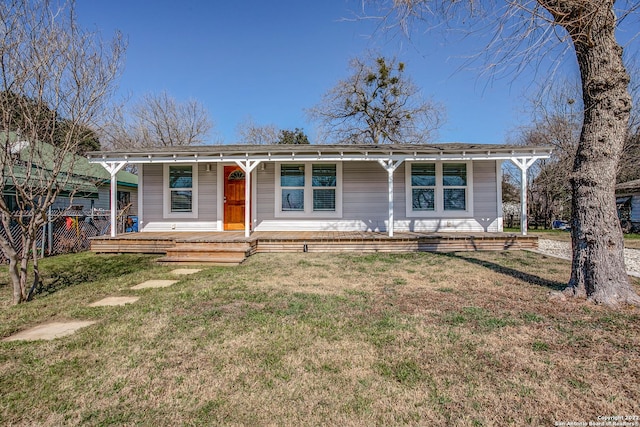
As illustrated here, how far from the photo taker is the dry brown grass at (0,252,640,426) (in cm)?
183

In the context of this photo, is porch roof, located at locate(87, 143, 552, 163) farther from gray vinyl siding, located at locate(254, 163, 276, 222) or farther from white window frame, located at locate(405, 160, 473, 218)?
gray vinyl siding, located at locate(254, 163, 276, 222)

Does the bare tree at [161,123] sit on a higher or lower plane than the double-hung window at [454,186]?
higher

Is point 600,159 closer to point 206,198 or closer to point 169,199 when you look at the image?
point 206,198

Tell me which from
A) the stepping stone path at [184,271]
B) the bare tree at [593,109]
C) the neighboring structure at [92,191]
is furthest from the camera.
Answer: the neighboring structure at [92,191]

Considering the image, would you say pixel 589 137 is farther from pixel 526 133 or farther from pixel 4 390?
pixel 526 133

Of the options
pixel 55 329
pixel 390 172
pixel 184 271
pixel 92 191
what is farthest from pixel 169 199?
pixel 55 329

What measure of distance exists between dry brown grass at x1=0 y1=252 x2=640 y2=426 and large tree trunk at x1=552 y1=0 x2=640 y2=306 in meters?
0.43

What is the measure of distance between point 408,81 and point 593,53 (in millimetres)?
19720

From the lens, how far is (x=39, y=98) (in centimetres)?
410

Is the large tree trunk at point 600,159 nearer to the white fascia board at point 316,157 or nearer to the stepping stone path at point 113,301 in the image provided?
the white fascia board at point 316,157

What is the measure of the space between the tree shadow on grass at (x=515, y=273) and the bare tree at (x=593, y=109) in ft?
2.19

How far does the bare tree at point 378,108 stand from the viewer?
21.8 metres

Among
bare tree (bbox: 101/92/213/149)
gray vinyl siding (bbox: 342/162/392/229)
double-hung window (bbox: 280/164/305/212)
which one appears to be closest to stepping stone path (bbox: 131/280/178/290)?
double-hung window (bbox: 280/164/305/212)

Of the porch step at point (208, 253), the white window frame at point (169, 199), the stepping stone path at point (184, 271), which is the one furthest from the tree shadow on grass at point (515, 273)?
the white window frame at point (169, 199)
